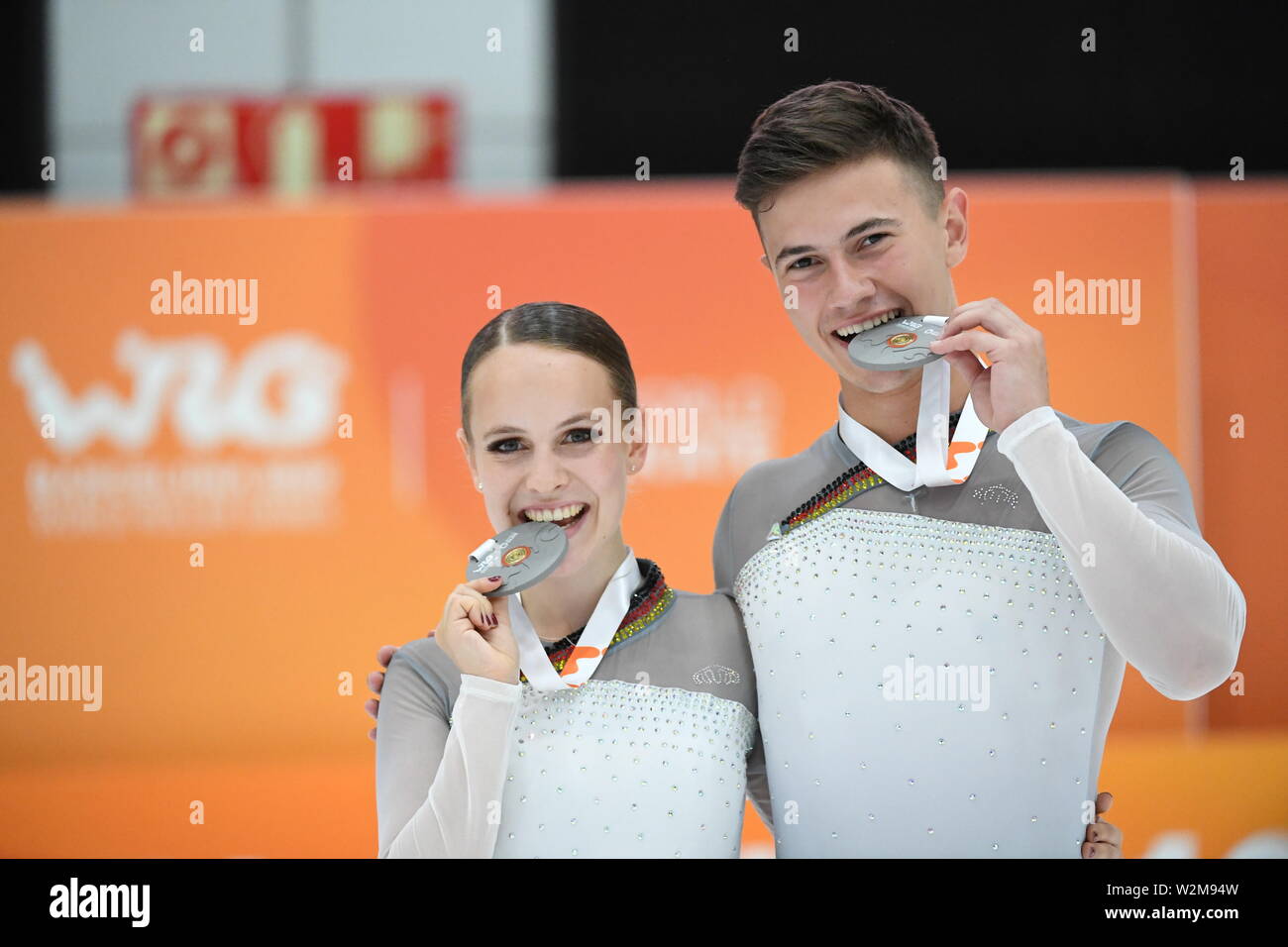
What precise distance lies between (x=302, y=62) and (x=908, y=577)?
107 inches

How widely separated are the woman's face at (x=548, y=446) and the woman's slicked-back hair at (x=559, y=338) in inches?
0.8

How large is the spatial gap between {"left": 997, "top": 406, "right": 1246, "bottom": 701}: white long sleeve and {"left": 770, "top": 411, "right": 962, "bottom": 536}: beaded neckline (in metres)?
0.37

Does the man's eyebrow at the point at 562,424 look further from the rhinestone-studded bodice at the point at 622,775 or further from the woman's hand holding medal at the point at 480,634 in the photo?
the rhinestone-studded bodice at the point at 622,775

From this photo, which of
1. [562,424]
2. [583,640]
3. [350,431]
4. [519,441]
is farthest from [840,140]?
[350,431]

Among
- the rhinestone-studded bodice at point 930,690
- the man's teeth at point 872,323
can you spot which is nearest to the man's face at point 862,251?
the man's teeth at point 872,323

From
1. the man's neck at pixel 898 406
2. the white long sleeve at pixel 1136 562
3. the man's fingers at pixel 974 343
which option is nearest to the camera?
the white long sleeve at pixel 1136 562

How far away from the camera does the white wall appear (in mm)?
4367

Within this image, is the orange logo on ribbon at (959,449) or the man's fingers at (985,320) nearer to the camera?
the man's fingers at (985,320)

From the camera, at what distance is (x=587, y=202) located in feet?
15.9

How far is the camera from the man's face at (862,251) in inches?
128

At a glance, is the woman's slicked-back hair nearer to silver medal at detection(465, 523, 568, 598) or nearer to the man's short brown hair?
silver medal at detection(465, 523, 568, 598)

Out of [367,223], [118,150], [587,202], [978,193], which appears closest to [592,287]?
[587,202]

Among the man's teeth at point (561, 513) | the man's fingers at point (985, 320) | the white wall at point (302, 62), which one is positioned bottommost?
the man's teeth at point (561, 513)

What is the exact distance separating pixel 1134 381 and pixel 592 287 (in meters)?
1.88
